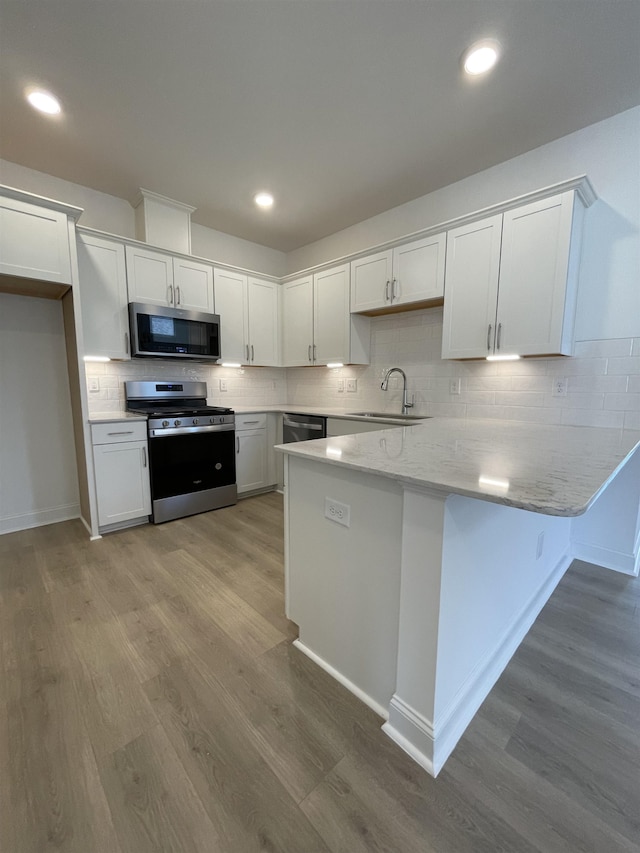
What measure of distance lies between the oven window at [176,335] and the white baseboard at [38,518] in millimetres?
1602

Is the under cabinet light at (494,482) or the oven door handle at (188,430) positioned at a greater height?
the under cabinet light at (494,482)

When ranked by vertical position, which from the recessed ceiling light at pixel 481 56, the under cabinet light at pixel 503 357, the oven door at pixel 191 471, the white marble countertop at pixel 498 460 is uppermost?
the recessed ceiling light at pixel 481 56

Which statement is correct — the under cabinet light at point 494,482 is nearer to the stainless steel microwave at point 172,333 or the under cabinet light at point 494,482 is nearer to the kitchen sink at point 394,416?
the kitchen sink at point 394,416

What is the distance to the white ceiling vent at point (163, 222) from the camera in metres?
3.11

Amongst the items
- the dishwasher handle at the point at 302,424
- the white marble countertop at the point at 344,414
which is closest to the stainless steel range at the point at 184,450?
the white marble countertop at the point at 344,414

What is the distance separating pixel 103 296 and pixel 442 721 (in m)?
3.44

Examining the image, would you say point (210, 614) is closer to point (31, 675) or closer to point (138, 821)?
point (31, 675)

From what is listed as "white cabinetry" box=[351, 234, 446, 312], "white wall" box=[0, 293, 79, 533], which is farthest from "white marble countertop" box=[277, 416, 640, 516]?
"white wall" box=[0, 293, 79, 533]

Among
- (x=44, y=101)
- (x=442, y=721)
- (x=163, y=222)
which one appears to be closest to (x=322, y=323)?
(x=163, y=222)

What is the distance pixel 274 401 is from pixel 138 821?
3.81 meters

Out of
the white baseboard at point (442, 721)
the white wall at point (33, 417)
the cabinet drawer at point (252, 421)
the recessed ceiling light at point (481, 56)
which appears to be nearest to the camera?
the white baseboard at point (442, 721)

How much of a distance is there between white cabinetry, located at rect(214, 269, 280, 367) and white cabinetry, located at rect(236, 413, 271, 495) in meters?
0.70

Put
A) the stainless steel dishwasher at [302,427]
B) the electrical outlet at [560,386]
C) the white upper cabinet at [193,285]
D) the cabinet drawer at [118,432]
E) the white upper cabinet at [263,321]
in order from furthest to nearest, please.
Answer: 1. the white upper cabinet at [263,321]
2. the stainless steel dishwasher at [302,427]
3. the white upper cabinet at [193,285]
4. the cabinet drawer at [118,432]
5. the electrical outlet at [560,386]

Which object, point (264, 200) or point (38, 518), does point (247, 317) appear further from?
point (38, 518)
